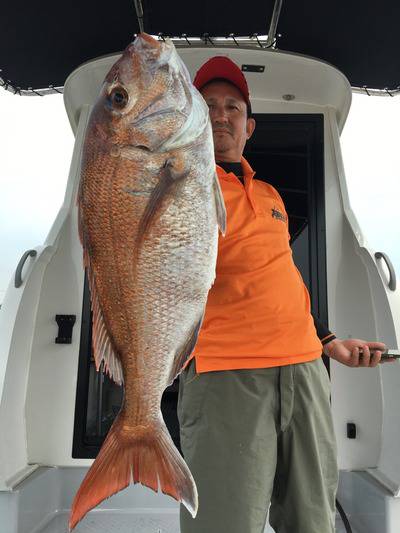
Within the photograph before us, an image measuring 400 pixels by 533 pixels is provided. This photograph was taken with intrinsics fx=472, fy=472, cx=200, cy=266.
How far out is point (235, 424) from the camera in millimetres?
1482

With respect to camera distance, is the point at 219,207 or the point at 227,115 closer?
the point at 219,207

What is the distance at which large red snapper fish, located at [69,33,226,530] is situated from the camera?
3.85 ft

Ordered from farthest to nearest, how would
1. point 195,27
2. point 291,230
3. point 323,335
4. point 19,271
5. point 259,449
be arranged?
point 291,230
point 195,27
point 19,271
point 323,335
point 259,449

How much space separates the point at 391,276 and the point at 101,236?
2.21 metres

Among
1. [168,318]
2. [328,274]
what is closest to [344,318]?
[328,274]

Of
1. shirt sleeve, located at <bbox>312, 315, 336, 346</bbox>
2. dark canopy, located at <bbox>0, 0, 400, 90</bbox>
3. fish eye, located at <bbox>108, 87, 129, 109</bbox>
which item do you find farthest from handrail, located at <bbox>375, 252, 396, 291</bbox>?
fish eye, located at <bbox>108, 87, 129, 109</bbox>

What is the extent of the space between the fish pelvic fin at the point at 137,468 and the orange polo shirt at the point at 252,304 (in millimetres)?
333

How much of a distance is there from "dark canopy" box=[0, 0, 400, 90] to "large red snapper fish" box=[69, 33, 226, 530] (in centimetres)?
214

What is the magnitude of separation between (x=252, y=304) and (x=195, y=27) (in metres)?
2.39

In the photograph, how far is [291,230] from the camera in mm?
4055

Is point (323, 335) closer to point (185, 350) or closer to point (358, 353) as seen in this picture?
point (358, 353)

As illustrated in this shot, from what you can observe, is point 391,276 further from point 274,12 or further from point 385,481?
point 274,12

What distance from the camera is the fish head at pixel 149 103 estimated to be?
1193 mm

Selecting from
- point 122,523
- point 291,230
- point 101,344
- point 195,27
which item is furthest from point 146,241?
point 291,230
